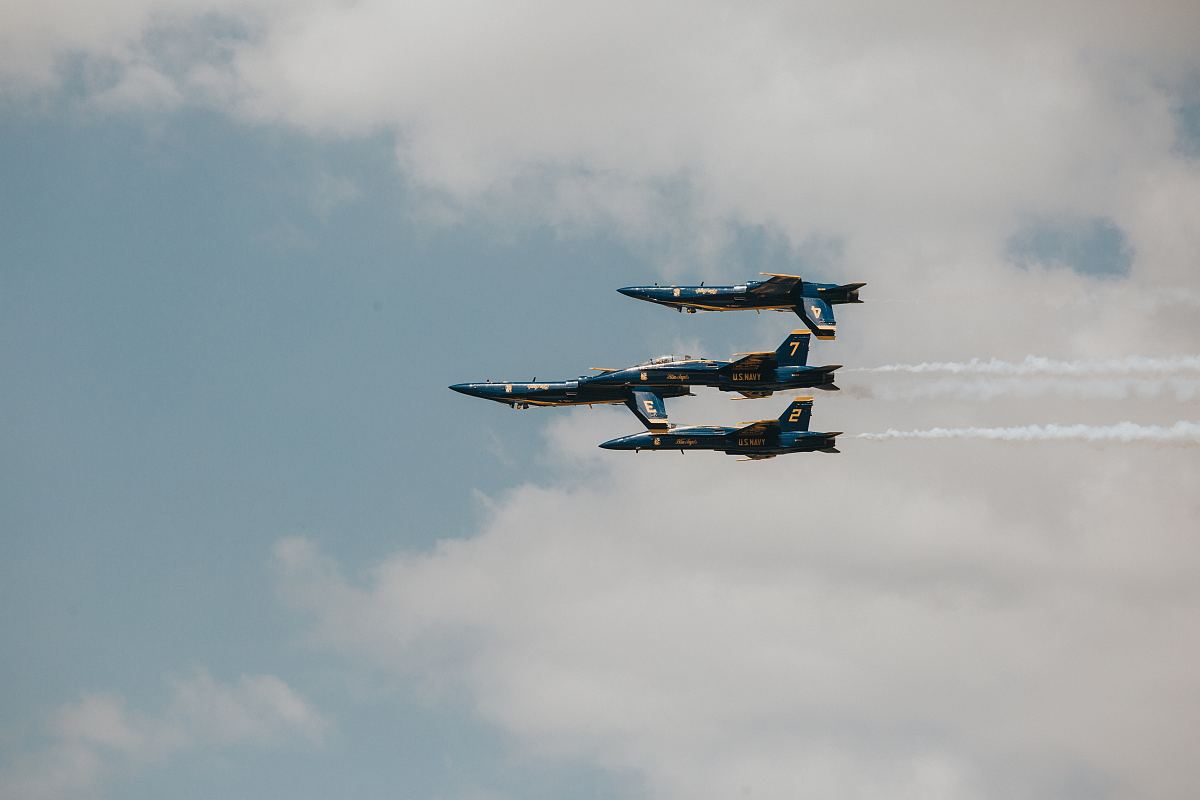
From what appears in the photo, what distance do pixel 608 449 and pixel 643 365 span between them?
27.4 ft

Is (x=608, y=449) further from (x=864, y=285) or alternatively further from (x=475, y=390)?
(x=864, y=285)

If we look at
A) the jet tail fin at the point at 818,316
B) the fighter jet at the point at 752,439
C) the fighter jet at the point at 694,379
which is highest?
the jet tail fin at the point at 818,316

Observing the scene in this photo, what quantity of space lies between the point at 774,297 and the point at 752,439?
13.5 m

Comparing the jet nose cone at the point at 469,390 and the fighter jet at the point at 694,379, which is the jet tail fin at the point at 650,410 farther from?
the jet nose cone at the point at 469,390

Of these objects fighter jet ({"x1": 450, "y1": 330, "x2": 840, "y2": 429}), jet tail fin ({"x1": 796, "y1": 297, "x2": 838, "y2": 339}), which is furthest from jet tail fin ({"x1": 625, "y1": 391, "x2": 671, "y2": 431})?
jet tail fin ({"x1": 796, "y1": 297, "x2": 838, "y2": 339})

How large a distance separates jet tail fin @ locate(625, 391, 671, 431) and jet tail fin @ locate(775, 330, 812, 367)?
1119 centimetres

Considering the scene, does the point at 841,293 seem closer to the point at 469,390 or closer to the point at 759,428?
the point at 759,428

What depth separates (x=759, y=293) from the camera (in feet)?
497

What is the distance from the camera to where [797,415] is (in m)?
150

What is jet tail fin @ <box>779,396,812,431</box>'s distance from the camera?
150 meters

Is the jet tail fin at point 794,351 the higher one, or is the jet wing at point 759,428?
the jet tail fin at point 794,351

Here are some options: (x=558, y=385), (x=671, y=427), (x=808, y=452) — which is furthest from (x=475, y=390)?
(x=808, y=452)

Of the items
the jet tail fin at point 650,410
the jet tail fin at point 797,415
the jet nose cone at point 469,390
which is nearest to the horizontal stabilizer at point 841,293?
the jet tail fin at point 797,415

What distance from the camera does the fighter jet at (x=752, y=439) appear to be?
148 meters
